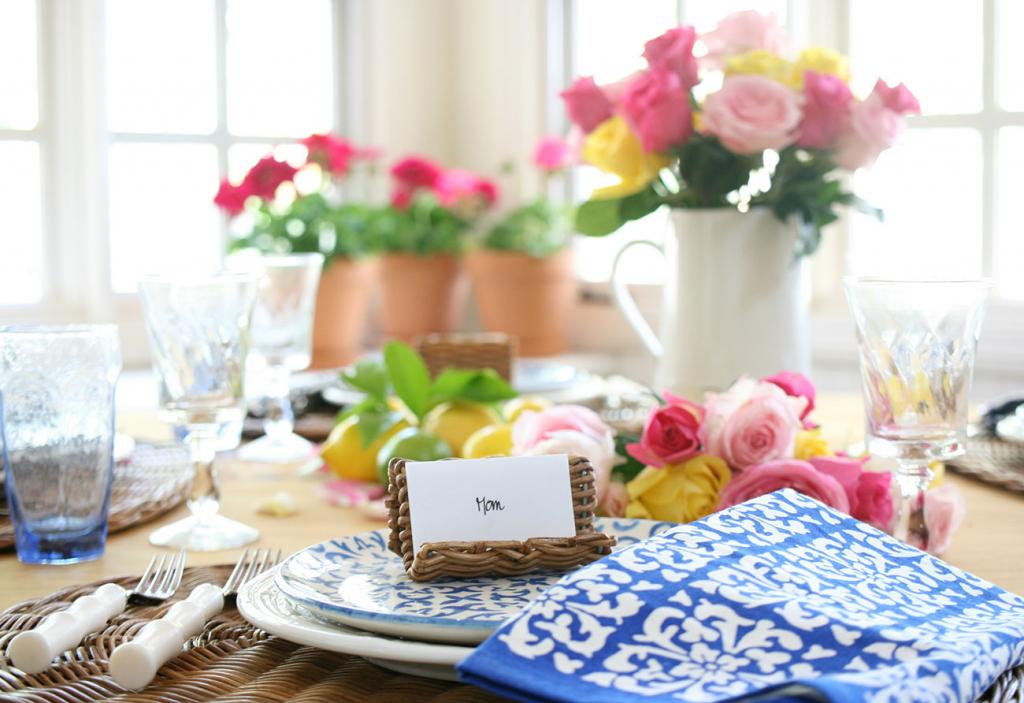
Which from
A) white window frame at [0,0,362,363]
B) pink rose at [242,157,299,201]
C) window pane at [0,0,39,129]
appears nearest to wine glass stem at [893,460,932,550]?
pink rose at [242,157,299,201]

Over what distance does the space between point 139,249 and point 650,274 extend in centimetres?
131

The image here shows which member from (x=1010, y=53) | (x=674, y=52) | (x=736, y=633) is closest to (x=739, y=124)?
(x=674, y=52)

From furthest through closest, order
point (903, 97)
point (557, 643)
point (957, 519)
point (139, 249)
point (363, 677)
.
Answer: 1. point (139, 249)
2. point (903, 97)
3. point (957, 519)
4. point (363, 677)
5. point (557, 643)

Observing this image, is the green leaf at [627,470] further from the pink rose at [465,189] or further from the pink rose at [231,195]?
the pink rose at [465,189]

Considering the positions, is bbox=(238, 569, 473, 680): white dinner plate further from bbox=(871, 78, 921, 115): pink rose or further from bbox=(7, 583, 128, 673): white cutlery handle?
bbox=(871, 78, 921, 115): pink rose

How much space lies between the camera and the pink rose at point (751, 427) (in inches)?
33.6

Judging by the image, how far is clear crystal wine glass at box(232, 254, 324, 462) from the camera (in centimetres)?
136

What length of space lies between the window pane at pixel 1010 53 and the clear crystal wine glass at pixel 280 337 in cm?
148

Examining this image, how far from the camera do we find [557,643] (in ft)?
1.70

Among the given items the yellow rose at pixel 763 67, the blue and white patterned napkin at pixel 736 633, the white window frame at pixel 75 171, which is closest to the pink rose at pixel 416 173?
the white window frame at pixel 75 171

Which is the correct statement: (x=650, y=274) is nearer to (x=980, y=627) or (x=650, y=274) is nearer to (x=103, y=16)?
(x=103, y=16)

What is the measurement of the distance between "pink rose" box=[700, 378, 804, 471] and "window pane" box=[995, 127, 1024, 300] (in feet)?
5.19

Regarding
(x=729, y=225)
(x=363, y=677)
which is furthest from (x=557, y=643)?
(x=729, y=225)

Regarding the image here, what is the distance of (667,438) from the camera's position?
866mm
